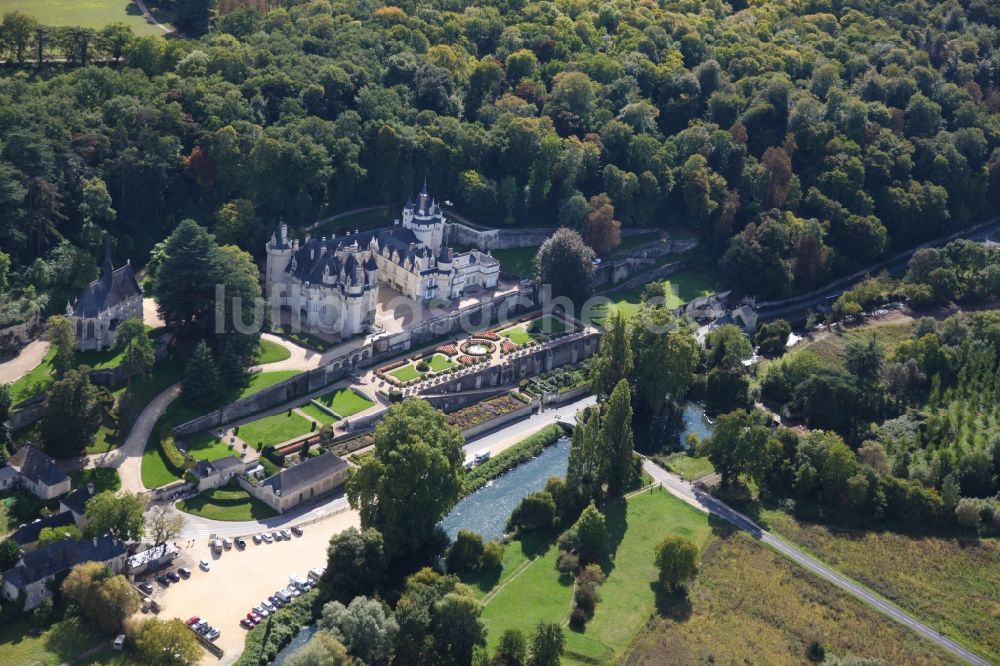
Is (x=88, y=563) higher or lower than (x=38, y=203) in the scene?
lower

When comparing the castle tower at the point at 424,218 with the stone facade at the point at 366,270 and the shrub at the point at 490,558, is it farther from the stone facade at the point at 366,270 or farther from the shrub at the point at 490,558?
the shrub at the point at 490,558

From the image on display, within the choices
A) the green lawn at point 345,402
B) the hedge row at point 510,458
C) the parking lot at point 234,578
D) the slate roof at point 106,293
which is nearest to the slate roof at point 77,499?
the parking lot at point 234,578

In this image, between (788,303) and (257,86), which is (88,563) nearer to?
(257,86)

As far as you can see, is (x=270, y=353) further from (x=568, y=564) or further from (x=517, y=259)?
(x=568, y=564)

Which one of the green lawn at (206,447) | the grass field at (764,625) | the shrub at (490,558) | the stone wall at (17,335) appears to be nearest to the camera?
the grass field at (764,625)

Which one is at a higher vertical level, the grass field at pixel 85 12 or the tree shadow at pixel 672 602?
the grass field at pixel 85 12

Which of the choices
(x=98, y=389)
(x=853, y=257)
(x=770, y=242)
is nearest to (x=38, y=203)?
(x=98, y=389)
